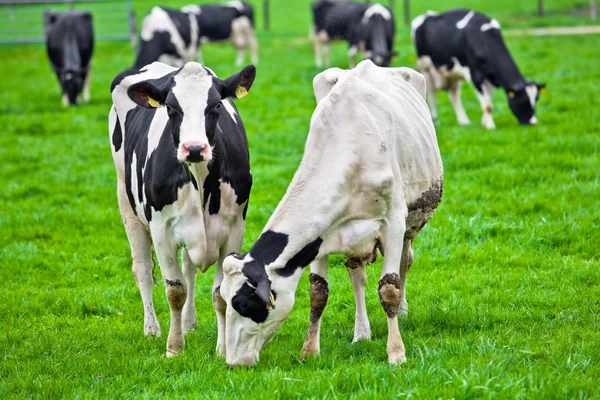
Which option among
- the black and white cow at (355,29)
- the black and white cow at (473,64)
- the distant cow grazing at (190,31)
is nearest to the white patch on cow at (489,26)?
the black and white cow at (473,64)

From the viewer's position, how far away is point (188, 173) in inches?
207

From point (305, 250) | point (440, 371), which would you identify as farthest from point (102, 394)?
point (440, 371)

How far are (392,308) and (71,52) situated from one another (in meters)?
15.0

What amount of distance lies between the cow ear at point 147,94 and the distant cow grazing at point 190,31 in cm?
1229

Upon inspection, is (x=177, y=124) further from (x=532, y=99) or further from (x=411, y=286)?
(x=532, y=99)

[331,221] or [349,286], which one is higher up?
[331,221]

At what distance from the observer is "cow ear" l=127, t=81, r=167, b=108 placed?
17.2ft

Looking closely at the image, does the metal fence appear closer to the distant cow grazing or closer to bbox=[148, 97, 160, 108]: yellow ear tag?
the distant cow grazing

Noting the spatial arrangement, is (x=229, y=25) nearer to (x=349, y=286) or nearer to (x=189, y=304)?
(x=349, y=286)

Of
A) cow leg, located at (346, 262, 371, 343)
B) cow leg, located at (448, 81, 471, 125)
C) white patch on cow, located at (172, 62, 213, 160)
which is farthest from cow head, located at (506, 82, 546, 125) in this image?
white patch on cow, located at (172, 62, 213, 160)

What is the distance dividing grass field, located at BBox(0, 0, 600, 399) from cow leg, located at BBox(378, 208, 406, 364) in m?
0.17

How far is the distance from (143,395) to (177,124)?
5.32ft

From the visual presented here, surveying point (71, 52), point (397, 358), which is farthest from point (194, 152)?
point (71, 52)

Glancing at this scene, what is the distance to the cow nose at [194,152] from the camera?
15.6 feet
